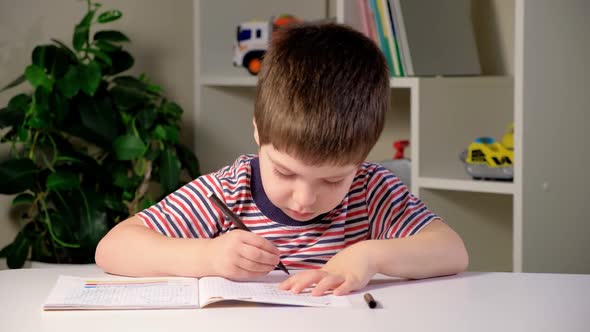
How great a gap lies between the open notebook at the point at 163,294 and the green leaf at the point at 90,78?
3.93 ft

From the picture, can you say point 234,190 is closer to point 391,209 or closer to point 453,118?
point 391,209

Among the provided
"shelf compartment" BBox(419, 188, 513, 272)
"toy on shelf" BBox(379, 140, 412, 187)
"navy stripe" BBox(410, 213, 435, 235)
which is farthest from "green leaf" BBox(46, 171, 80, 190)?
"navy stripe" BBox(410, 213, 435, 235)

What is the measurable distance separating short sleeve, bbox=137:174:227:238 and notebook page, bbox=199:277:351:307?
19cm

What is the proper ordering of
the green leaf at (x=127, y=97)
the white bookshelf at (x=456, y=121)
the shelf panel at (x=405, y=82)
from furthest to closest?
the green leaf at (x=127, y=97) < the shelf panel at (x=405, y=82) < the white bookshelf at (x=456, y=121)

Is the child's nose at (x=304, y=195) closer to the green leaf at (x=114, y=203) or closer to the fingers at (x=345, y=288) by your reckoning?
the fingers at (x=345, y=288)

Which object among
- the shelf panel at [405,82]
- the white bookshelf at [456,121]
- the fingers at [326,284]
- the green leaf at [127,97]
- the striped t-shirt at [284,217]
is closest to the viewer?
the fingers at [326,284]

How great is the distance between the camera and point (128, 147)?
2238mm

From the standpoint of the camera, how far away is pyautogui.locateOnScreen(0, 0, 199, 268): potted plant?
7.00 feet

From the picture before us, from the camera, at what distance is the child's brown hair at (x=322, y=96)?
101cm

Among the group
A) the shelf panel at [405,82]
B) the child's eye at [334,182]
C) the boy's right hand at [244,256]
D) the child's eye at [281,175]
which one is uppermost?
the shelf panel at [405,82]

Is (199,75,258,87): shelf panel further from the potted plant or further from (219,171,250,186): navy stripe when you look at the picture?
(219,171,250,186): navy stripe

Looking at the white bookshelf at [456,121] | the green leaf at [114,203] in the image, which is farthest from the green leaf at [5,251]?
the white bookshelf at [456,121]

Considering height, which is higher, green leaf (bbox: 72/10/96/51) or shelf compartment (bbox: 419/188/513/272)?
green leaf (bbox: 72/10/96/51)

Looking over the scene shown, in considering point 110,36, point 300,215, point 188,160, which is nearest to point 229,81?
point 188,160
